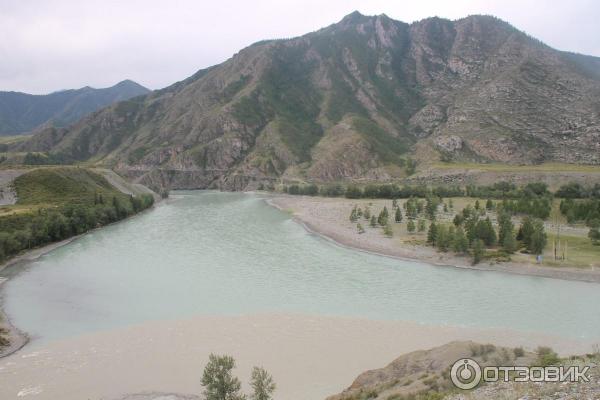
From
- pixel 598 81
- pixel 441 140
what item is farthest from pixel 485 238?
pixel 598 81

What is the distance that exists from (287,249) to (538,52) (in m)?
182

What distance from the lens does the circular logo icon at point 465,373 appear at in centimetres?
1523

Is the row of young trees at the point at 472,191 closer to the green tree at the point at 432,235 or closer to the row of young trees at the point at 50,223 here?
the green tree at the point at 432,235

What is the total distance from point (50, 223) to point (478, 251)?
60.9 metres

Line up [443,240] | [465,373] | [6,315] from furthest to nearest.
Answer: [443,240], [6,315], [465,373]

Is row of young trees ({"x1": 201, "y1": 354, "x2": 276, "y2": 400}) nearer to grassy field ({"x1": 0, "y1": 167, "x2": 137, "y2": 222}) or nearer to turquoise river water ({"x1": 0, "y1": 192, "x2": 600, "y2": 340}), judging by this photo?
turquoise river water ({"x1": 0, "y1": 192, "x2": 600, "y2": 340})

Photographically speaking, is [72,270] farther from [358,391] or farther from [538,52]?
[538,52]

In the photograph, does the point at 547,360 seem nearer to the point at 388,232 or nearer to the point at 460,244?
the point at 460,244

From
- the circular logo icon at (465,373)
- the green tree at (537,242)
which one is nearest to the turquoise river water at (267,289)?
the green tree at (537,242)

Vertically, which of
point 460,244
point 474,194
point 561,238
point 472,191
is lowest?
point 561,238

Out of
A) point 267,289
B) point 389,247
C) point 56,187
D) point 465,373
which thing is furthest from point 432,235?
point 56,187

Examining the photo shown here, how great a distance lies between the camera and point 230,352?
27250 millimetres

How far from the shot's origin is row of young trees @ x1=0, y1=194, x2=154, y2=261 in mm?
55850

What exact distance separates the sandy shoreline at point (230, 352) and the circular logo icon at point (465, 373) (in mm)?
7823
